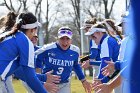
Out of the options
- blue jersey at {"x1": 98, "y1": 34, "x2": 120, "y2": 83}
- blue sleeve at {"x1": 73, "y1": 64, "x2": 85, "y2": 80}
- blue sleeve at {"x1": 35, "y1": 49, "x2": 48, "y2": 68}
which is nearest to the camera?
blue jersey at {"x1": 98, "y1": 34, "x2": 120, "y2": 83}

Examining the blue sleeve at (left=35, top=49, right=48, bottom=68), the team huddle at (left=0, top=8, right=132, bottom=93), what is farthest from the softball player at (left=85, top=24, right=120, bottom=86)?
the blue sleeve at (left=35, top=49, right=48, bottom=68)

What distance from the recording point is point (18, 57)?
16.9 feet

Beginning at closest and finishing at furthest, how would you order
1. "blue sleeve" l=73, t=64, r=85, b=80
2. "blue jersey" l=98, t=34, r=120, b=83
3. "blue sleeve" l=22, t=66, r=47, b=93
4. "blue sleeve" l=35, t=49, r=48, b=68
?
1. "blue sleeve" l=22, t=66, r=47, b=93
2. "blue jersey" l=98, t=34, r=120, b=83
3. "blue sleeve" l=35, t=49, r=48, b=68
4. "blue sleeve" l=73, t=64, r=85, b=80

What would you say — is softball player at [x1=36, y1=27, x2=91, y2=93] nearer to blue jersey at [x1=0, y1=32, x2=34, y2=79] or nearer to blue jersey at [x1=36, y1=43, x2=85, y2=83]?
blue jersey at [x1=36, y1=43, x2=85, y2=83]

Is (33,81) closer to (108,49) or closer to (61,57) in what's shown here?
(61,57)

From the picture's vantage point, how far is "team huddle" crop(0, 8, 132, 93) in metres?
5.03

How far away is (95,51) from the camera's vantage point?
→ 1041cm

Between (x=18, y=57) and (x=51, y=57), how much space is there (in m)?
2.89

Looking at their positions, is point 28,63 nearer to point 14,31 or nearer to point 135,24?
point 14,31

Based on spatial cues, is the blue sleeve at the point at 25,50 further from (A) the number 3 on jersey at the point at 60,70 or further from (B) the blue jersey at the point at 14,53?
(A) the number 3 on jersey at the point at 60,70

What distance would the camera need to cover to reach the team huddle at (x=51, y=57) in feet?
16.5

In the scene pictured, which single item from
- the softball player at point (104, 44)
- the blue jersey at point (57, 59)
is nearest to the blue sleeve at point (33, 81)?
the softball player at point (104, 44)

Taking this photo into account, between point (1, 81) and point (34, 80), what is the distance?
55cm

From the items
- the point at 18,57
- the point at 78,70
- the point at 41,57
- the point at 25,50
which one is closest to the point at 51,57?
the point at 41,57
